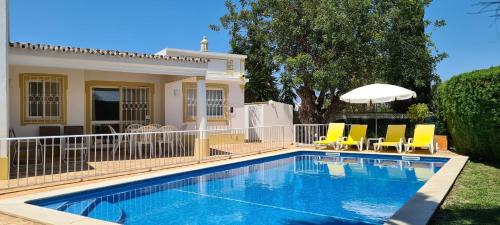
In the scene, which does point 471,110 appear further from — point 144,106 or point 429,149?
point 144,106

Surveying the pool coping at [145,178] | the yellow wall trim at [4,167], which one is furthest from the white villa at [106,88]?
the pool coping at [145,178]

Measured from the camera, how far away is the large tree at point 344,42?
17266mm

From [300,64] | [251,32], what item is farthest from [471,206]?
[251,32]

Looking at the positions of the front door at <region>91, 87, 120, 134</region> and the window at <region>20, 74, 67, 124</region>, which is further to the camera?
the front door at <region>91, 87, 120, 134</region>

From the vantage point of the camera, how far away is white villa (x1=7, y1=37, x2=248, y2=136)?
37.4 feet

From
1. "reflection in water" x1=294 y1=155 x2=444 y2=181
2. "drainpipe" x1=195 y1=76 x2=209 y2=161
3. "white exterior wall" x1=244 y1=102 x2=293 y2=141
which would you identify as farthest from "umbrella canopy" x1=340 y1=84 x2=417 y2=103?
"drainpipe" x1=195 y1=76 x2=209 y2=161

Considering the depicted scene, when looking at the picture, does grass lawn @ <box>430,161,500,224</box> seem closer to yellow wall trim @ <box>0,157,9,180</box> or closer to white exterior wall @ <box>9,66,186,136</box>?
yellow wall trim @ <box>0,157,9,180</box>

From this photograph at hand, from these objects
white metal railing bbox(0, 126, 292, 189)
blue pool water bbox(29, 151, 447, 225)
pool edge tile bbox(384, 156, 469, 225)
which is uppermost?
white metal railing bbox(0, 126, 292, 189)

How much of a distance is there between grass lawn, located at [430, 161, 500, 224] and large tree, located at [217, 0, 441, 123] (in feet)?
28.8

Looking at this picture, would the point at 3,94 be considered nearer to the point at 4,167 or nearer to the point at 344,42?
the point at 4,167

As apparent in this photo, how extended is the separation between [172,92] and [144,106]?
4.57 feet

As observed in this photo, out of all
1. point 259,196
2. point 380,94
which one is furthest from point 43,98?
point 380,94

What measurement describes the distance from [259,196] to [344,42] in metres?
11.5

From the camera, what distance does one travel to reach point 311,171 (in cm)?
1212
